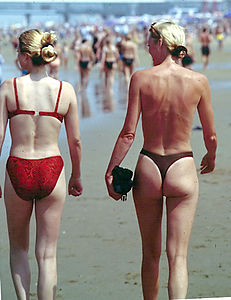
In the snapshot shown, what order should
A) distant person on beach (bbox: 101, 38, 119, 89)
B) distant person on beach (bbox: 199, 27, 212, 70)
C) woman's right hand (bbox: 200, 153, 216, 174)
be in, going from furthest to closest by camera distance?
distant person on beach (bbox: 199, 27, 212, 70)
distant person on beach (bbox: 101, 38, 119, 89)
woman's right hand (bbox: 200, 153, 216, 174)

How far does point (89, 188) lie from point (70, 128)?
12.1ft

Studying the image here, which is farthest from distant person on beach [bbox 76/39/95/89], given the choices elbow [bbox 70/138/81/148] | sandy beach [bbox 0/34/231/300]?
elbow [bbox 70/138/81/148]

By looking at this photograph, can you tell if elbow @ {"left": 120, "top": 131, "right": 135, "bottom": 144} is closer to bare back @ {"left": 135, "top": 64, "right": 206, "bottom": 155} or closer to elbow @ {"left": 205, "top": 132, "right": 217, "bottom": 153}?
bare back @ {"left": 135, "top": 64, "right": 206, "bottom": 155}

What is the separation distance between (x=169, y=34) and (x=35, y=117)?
2.71ft

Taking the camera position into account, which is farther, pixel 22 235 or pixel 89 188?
pixel 89 188

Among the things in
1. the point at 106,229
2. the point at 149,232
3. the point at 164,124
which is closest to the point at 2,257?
the point at 106,229

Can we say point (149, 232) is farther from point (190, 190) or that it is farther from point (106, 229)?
point (106, 229)

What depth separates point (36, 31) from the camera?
3559 millimetres

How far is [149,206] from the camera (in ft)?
12.2

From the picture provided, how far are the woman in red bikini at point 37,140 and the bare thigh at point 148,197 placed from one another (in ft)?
1.19

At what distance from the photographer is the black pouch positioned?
3.67 metres

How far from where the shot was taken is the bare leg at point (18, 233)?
3.67 metres

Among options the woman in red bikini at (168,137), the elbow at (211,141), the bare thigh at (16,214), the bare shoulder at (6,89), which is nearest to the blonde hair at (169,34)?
the woman in red bikini at (168,137)

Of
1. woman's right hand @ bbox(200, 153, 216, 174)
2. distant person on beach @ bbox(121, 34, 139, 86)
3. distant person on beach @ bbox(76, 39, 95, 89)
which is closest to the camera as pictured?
woman's right hand @ bbox(200, 153, 216, 174)
